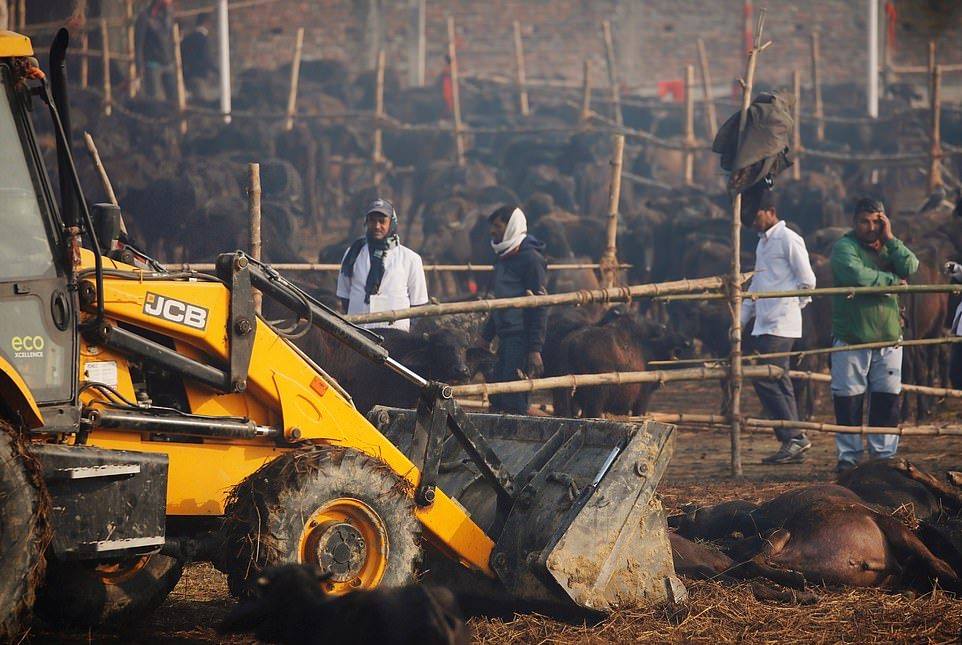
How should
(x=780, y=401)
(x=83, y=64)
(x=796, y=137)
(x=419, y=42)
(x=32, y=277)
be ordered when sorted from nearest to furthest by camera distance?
(x=32, y=277) → (x=780, y=401) → (x=796, y=137) → (x=83, y=64) → (x=419, y=42)

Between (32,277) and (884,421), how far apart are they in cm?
737

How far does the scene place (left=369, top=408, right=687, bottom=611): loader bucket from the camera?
5.54 m

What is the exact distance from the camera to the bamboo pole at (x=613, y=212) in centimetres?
1188

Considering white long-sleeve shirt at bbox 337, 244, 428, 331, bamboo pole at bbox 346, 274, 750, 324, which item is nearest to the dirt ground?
bamboo pole at bbox 346, 274, 750, 324

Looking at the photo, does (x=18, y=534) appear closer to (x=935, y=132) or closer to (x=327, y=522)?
A: (x=327, y=522)

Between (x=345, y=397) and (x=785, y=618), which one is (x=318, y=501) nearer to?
(x=345, y=397)

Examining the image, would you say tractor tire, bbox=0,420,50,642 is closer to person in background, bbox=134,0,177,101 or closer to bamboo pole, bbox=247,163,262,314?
bamboo pole, bbox=247,163,262,314

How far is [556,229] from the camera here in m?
18.9

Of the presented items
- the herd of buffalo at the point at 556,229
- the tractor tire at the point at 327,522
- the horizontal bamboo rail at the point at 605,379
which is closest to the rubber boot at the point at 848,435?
the horizontal bamboo rail at the point at 605,379

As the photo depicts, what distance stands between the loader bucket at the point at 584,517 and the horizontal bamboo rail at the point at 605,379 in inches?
93.4

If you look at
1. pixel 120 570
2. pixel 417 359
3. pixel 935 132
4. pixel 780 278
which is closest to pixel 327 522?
pixel 120 570

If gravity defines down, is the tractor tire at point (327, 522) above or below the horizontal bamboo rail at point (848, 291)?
below

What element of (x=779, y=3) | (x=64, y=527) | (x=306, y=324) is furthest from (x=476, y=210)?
(x=779, y=3)

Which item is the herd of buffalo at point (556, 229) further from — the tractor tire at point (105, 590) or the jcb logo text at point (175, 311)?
the jcb logo text at point (175, 311)
